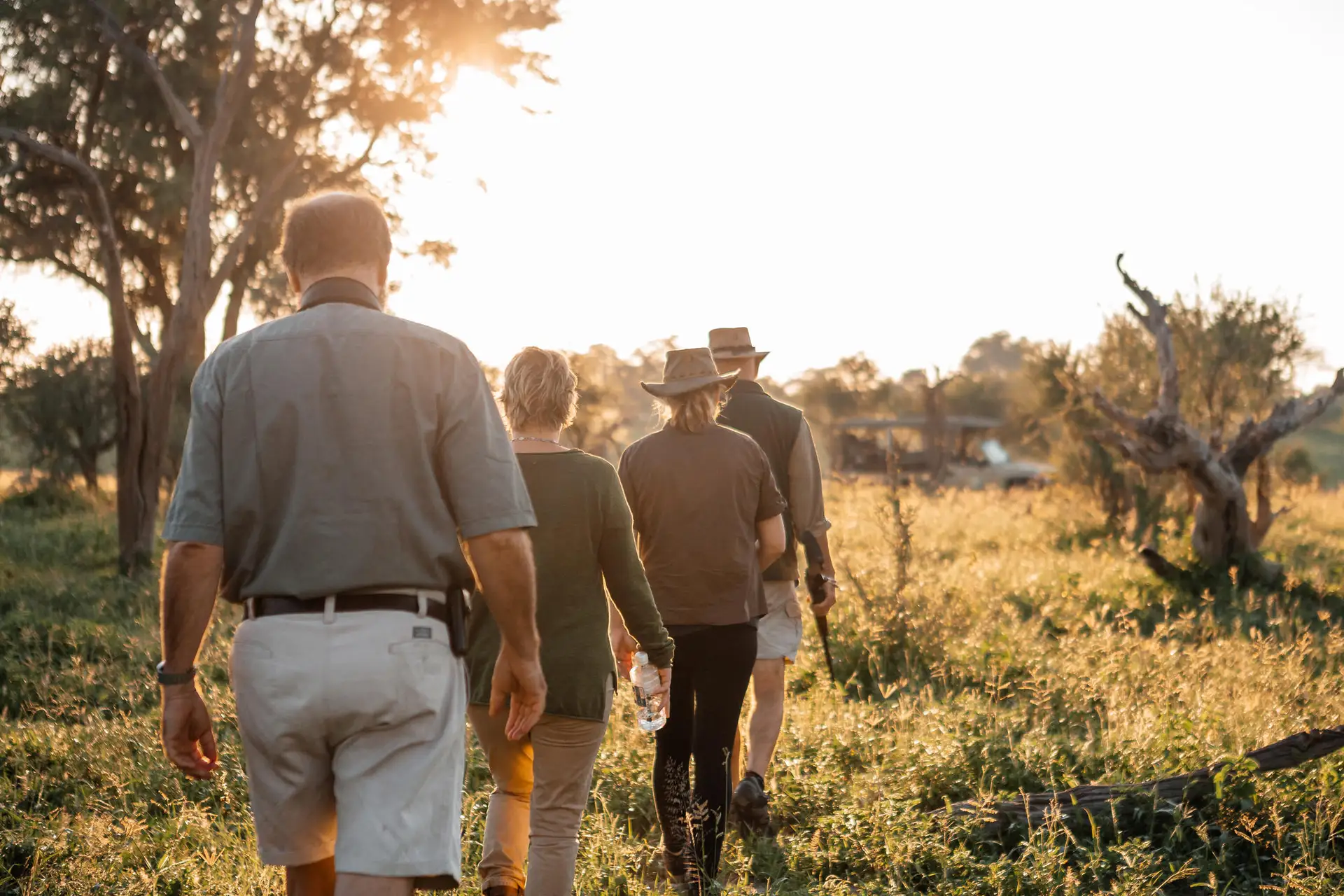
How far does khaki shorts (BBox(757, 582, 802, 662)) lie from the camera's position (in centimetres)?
527

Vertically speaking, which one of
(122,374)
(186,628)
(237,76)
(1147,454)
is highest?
(237,76)

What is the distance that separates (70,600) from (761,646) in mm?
8725

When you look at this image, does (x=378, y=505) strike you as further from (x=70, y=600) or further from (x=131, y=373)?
(x=131, y=373)

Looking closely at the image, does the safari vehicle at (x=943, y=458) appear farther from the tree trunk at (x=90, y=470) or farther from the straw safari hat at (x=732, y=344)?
the straw safari hat at (x=732, y=344)

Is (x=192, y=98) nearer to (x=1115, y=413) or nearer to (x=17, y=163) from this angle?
(x=17, y=163)

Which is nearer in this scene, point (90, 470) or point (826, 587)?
point (826, 587)

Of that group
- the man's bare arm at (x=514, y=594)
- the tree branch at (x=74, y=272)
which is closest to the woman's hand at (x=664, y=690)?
the man's bare arm at (x=514, y=594)

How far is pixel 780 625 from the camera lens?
5.30 metres

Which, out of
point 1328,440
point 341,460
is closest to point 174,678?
point 341,460

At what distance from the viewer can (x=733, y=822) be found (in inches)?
189

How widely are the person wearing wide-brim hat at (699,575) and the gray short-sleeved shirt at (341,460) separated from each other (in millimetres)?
1712

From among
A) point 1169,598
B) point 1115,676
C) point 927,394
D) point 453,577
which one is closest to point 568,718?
point 453,577

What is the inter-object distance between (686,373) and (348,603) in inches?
86.9

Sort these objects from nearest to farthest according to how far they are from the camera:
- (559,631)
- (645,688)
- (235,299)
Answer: (559,631) → (645,688) → (235,299)
